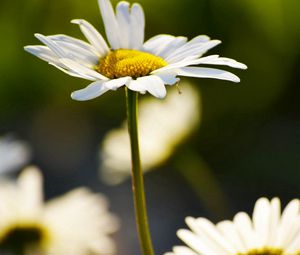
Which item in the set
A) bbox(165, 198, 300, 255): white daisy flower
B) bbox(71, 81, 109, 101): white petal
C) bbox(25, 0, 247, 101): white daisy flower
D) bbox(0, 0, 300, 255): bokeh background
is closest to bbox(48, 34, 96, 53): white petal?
bbox(25, 0, 247, 101): white daisy flower

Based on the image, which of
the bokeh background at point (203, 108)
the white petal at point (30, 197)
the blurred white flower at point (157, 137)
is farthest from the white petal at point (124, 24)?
the bokeh background at point (203, 108)

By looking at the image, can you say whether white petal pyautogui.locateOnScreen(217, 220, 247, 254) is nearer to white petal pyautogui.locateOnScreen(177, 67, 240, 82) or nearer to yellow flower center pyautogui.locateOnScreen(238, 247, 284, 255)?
yellow flower center pyautogui.locateOnScreen(238, 247, 284, 255)

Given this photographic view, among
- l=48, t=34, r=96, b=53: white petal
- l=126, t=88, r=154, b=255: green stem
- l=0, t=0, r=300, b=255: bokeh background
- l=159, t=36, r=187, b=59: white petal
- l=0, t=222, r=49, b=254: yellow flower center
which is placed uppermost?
l=0, t=0, r=300, b=255: bokeh background

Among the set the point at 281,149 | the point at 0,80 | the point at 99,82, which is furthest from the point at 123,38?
the point at 0,80

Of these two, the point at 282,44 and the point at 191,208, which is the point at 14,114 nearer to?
the point at 191,208

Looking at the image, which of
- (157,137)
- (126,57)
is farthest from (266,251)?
(157,137)

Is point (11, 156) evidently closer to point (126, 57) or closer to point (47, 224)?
point (47, 224)

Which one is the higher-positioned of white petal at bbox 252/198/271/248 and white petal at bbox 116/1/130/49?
white petal at bbox 116/1/130/49
